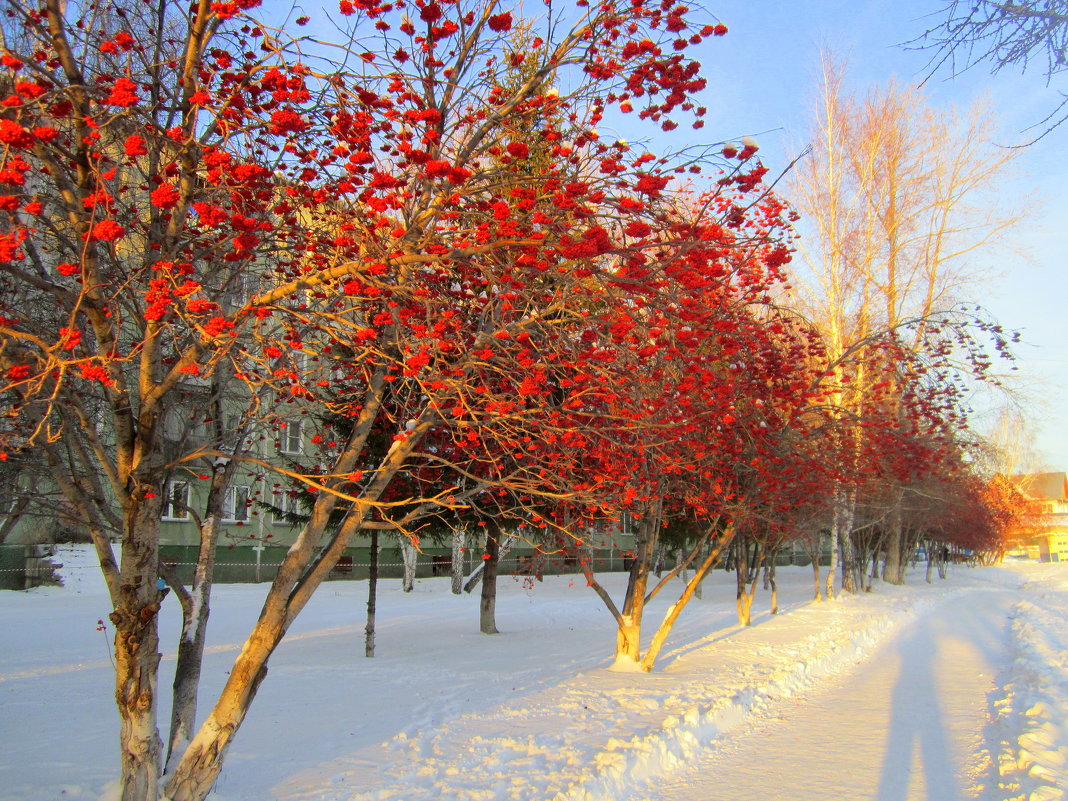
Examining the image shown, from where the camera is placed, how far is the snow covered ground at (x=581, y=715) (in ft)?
19.1

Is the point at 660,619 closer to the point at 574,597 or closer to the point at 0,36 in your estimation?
the point at 574,597

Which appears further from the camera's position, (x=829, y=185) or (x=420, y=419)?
(x=829, y=185)

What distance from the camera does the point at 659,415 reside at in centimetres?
868

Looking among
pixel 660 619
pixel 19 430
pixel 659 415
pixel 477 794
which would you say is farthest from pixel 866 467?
pixel 19 430

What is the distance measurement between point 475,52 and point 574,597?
22.7 metres

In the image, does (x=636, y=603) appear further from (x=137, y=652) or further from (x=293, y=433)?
(x=137, y=652)

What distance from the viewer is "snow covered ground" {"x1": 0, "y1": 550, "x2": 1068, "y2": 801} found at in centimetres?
582

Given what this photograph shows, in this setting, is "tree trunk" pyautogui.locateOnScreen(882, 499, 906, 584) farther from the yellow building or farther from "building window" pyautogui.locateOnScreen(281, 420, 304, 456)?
the yellow building

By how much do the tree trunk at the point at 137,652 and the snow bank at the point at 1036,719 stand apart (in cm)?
564

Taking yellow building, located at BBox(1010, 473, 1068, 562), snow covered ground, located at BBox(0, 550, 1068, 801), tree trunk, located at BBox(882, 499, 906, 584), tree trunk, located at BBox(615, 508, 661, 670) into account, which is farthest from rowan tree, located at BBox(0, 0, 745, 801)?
yellow building, located at BBox(1010, 473, 1068, 562)

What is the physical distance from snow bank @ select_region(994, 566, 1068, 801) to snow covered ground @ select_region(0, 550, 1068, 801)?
0.12 feet

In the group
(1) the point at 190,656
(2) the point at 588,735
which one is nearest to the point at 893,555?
(2) the point at 588,735

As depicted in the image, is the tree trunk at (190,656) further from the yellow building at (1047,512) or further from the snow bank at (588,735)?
the yellow building at (1047,512)

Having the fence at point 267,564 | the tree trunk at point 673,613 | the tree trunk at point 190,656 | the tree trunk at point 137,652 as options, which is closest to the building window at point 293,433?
the tree trunk at point 190,656
